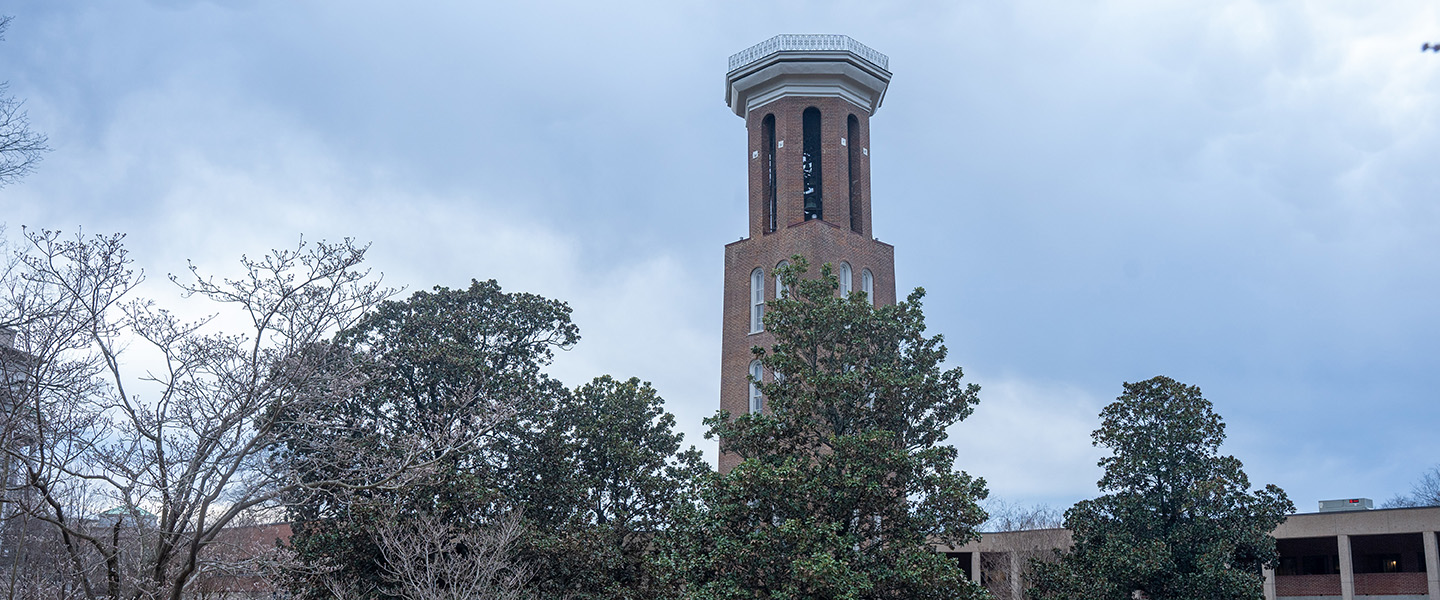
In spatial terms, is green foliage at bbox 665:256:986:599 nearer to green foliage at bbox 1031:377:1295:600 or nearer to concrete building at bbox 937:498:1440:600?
green foliage at bbox 1031:377:1295:600

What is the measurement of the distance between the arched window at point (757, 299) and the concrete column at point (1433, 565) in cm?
2265

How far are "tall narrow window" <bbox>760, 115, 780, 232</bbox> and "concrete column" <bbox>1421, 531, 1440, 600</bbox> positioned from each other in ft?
78.8

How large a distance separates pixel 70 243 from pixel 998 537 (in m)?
39.5

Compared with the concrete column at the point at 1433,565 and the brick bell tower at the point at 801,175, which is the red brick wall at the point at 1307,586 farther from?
the brick bell tower at the point at 801,175

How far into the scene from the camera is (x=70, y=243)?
462 inches

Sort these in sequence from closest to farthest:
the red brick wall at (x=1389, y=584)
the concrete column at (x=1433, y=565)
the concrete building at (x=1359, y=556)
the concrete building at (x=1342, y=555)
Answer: the concrete column at (x=1433, y=565) < the concrete building at (x=1359, y=556) < the concrete building at (x=1342, y=555) < the red brick wall at (x=1389, y=584)

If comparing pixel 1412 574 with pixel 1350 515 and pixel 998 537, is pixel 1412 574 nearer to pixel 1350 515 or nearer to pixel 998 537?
pixel 1350 515

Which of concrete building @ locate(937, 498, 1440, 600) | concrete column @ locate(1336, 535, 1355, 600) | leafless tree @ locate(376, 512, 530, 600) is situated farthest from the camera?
concrete column @ locate(1336, 535, 1355, 600)

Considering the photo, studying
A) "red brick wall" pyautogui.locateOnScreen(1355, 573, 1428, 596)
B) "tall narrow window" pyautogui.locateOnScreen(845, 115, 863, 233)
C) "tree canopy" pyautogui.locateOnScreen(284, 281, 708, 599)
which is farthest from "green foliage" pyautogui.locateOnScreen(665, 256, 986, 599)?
"red brick wall" pyautogui.locateOnScreen(1355, 573, 1428, 596)

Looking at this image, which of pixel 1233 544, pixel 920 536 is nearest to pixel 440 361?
pixel 920 536

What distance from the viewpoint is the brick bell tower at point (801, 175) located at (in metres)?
42.7

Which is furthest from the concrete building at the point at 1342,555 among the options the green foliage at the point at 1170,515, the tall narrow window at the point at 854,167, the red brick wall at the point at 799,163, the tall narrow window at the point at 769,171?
the tall narrow window at the point at 769,171

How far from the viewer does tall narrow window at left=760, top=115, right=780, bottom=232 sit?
44.7 metres

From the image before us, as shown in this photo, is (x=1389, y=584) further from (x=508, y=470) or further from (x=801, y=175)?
(x=508, y=470)
